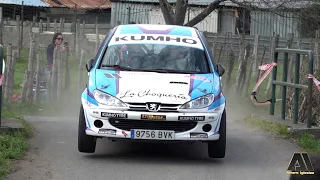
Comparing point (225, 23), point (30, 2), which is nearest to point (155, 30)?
point (225, 23)

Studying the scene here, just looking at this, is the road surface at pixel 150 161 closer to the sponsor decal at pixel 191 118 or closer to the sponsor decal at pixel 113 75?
the sponsor decal at pixel 191 118

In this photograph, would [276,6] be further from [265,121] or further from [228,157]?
[228,157]

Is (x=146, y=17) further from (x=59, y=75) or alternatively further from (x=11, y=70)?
(x=11, y=70)

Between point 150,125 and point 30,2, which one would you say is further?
point 30,2

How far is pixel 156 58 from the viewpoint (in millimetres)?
10109

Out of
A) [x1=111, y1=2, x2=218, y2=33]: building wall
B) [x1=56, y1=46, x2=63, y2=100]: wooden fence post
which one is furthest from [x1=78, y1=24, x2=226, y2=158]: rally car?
[x1=111, y1=2, x2=218, y2=33]: building wall

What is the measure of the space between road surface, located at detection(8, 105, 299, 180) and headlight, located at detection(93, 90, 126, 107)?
2.51ft

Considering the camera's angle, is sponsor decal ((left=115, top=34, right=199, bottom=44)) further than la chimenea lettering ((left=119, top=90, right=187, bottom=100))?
Yes

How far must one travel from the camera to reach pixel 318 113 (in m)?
12.6

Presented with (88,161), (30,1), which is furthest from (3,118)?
(30,1)

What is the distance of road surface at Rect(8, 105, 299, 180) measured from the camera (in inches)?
330

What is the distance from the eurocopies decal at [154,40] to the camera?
10.3 metres

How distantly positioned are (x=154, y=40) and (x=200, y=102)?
167 centimetres

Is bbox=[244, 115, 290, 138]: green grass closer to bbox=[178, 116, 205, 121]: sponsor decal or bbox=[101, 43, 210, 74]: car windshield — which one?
bbox=[101, 43, 210, 74]: car windshield
